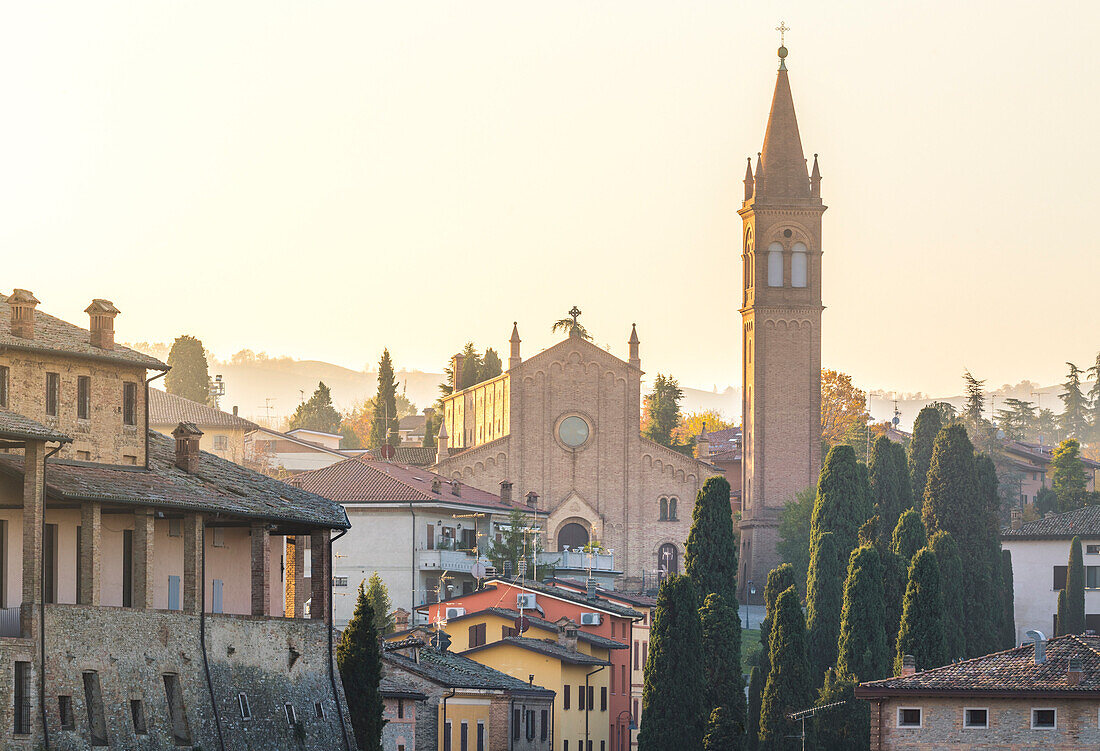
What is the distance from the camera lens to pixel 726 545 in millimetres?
78250

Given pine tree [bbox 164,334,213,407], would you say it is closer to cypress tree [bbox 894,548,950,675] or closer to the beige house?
the beige house

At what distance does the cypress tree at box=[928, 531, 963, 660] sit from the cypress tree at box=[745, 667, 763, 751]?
666 cm

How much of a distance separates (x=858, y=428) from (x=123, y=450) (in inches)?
3444

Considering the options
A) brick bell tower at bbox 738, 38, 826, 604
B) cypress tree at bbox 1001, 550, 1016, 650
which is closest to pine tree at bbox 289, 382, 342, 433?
brick bell tower at bbox 738, 38, 826, 604

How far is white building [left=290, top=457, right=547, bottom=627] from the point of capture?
82.4m

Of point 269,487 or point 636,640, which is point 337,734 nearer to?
point 269,487

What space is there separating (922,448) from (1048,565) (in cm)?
874

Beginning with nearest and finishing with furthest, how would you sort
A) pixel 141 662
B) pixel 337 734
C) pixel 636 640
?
pixel 141 662, pixel 337 734, pixel 636 640

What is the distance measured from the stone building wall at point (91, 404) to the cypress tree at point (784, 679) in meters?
26.5

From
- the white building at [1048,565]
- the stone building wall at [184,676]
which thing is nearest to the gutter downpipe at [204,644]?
the stone building wall at [184,676]

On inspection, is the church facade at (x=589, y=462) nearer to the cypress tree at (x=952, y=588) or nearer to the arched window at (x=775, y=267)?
the arched window at (x=775, y=267)

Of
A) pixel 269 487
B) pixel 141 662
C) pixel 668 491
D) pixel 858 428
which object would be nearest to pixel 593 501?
pixel 668 491

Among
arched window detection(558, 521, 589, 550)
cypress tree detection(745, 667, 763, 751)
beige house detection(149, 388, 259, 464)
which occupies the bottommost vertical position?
cypress tree detection(745, 667, 763, 751)

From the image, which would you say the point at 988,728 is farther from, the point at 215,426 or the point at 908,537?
the point at 215,426
